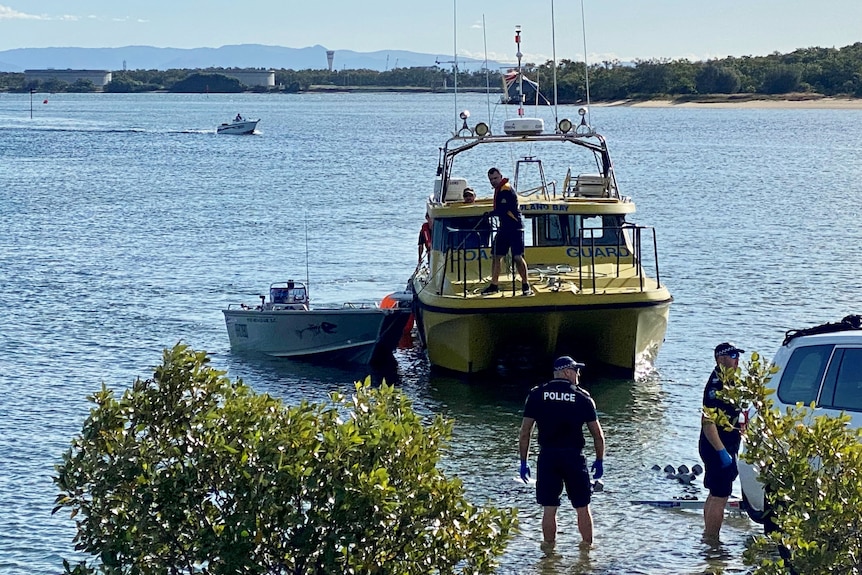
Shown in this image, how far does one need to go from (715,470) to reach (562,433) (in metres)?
1.20

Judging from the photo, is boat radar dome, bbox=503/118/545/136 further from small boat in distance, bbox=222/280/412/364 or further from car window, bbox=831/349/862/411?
car window, bbox=831/349/862/411

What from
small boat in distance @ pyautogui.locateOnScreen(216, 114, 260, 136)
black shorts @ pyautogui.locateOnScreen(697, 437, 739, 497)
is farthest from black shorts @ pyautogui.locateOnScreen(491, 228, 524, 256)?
small boat in distance @ pyautogui.locateOnScreen(216, 114, 260, 136)

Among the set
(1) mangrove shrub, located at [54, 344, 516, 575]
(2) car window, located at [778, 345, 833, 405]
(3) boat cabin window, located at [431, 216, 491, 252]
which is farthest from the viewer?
(3) boat cabin window, located at [431, 216, 491, 252]

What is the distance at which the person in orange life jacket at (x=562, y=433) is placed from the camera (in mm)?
10031

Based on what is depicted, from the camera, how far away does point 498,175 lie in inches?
683

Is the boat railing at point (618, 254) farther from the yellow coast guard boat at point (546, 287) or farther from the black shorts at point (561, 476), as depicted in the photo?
the black shorts at point (561, 476)

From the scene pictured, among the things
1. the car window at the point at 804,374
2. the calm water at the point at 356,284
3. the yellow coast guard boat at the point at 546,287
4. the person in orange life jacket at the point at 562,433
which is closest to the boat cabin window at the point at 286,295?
the calm water at the point at 356,284

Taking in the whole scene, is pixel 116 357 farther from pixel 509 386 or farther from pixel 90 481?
pixel 90 481

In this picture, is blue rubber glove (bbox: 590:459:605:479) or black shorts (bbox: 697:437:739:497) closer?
black shorts (bbox: 697:437:739:497)

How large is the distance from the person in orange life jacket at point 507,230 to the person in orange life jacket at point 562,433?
6.59 metres

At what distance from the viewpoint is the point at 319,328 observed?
19766 millimetres

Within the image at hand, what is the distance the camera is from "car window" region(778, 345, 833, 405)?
9.46 metres

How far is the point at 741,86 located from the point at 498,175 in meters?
143

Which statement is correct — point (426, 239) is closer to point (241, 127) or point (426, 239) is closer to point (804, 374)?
point (804, 374)
